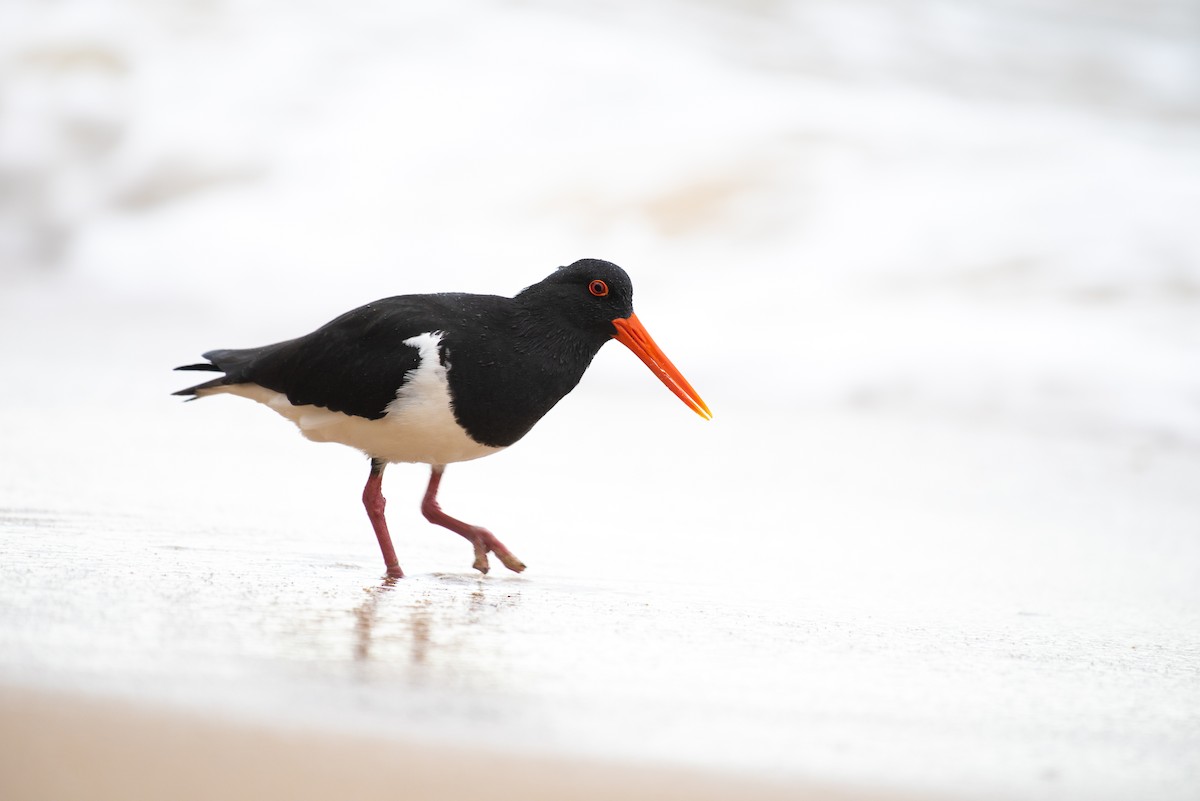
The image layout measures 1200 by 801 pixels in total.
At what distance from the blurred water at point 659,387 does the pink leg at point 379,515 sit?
0.33 feet

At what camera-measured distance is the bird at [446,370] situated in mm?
4230

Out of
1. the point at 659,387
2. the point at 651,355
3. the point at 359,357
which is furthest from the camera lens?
the point at 659,387

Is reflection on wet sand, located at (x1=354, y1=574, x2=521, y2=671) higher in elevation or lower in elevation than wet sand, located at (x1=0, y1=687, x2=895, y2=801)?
higher

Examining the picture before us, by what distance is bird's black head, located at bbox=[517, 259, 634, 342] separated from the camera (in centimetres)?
450

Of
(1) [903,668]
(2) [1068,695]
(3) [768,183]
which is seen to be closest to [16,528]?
(1) [903,668]

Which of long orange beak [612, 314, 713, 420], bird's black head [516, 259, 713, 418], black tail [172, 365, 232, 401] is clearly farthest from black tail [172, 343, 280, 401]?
long orange beak [612, 314, 713, 420]

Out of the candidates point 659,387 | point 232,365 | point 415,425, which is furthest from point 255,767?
point 659,387

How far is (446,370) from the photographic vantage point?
166 inches

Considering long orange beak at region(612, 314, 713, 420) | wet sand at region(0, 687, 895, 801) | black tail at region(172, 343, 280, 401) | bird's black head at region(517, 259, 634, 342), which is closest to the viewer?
wet sand at region(0, 687, 895, 801)

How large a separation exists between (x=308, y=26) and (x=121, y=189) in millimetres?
3474

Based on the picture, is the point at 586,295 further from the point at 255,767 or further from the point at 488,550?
the point at 255,767

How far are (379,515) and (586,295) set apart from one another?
104 cm

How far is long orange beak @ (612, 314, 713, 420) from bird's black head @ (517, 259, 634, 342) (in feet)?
0.18

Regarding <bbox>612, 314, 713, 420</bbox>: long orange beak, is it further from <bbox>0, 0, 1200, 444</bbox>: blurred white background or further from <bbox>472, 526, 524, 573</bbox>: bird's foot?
<bbox>0, 0, 1200, 444</bbox>: blurred white background
